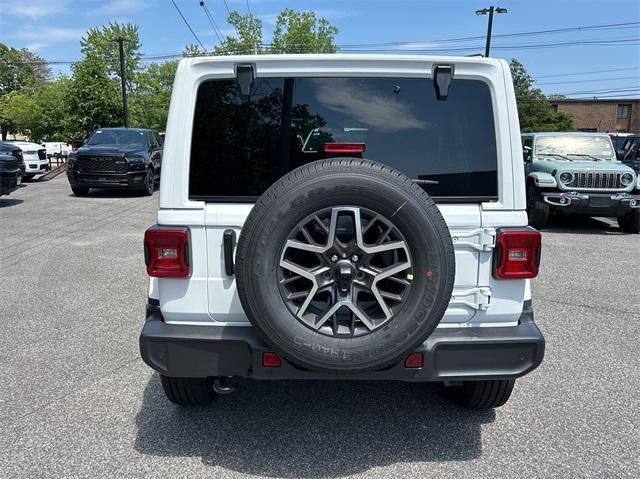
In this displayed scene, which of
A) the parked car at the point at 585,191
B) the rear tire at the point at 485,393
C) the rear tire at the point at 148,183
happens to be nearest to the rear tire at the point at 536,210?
the parked car at the point at 585,191

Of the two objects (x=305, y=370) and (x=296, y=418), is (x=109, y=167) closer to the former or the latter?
(x=296, y=418)

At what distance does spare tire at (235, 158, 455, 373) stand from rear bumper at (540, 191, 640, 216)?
28.1 ft

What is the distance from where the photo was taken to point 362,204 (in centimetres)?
229

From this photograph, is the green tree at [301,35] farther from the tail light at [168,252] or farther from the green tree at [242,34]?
the tail light at [168,252]

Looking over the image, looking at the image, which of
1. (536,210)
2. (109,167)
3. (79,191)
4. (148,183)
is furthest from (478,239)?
(79,191)

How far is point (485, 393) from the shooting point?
10.2ft

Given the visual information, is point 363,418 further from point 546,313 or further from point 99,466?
point 546,313

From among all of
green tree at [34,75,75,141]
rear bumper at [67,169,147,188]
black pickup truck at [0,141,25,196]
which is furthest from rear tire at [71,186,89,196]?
green tree at [34,75,75,141]

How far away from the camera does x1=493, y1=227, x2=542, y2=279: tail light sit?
8.47 ft

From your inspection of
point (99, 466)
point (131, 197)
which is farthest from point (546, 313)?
point (131, 197)

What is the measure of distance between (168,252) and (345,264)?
35.3 inches

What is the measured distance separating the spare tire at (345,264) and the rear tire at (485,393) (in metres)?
0.97

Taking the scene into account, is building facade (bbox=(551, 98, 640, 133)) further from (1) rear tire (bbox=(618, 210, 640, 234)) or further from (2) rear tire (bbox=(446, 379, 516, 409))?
(2) rear tire (bbox=(446, 379, 516, 409))

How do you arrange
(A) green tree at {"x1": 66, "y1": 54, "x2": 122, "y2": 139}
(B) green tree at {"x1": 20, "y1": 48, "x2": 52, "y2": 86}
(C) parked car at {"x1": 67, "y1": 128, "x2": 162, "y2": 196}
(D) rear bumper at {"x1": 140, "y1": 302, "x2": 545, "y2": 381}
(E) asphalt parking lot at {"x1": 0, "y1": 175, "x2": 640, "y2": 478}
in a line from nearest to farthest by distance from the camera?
(D) rear bumper at {"x1": 140, "y1": 302, "x2": 545, "y2": 381}
(E) asphalt parking lot at {"x1": 0, "y1": 175, "x2": 640, "y2": 478}
(C) parked car at {"x1": 67, "y1": 128, "x2": 162, "y2": 196}
(A) green tree at {"x1": 66, "y1": 54, "x2": 122, "y2": 139}
(B) green tree at {"x1": 20, "y1": 48, "x2": 52, "y2": 86}
